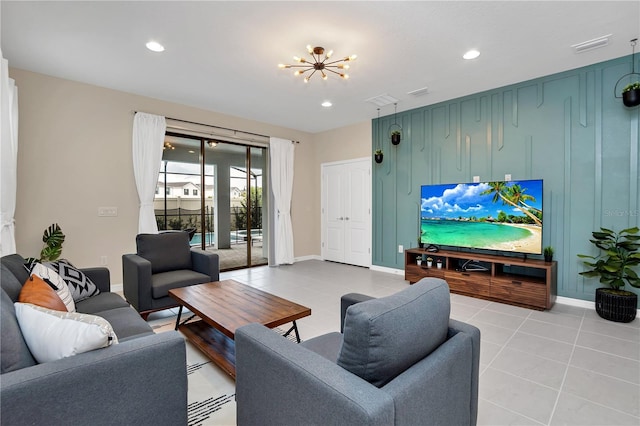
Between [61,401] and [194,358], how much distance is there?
1418 millimetres

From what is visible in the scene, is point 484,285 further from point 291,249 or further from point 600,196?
point 291,249

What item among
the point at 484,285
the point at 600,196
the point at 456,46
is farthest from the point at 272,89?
the point at 600,196

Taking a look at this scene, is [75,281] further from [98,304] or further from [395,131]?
[395,131]

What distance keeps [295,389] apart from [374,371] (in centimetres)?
29

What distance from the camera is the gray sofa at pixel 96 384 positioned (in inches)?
39.1

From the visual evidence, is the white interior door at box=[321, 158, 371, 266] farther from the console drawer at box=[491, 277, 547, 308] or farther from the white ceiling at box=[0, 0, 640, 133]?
the console drawer at box=[491, 277, 547, 308]

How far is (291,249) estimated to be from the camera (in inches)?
241

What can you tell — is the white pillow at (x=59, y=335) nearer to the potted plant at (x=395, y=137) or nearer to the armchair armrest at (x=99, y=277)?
the armchair armrest at (x=99, y=277)

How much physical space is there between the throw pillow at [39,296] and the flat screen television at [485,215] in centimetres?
427

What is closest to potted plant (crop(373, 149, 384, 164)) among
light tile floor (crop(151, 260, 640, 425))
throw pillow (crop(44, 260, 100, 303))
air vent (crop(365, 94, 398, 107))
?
air vent (crop(365, 94, 398, 107))

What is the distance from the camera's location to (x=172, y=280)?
3.12 m

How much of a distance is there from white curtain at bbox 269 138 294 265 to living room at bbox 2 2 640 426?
1450 millimetres

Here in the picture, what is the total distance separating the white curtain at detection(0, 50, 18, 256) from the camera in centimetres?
266

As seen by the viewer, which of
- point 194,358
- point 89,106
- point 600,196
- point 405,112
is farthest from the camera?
point 405,112
